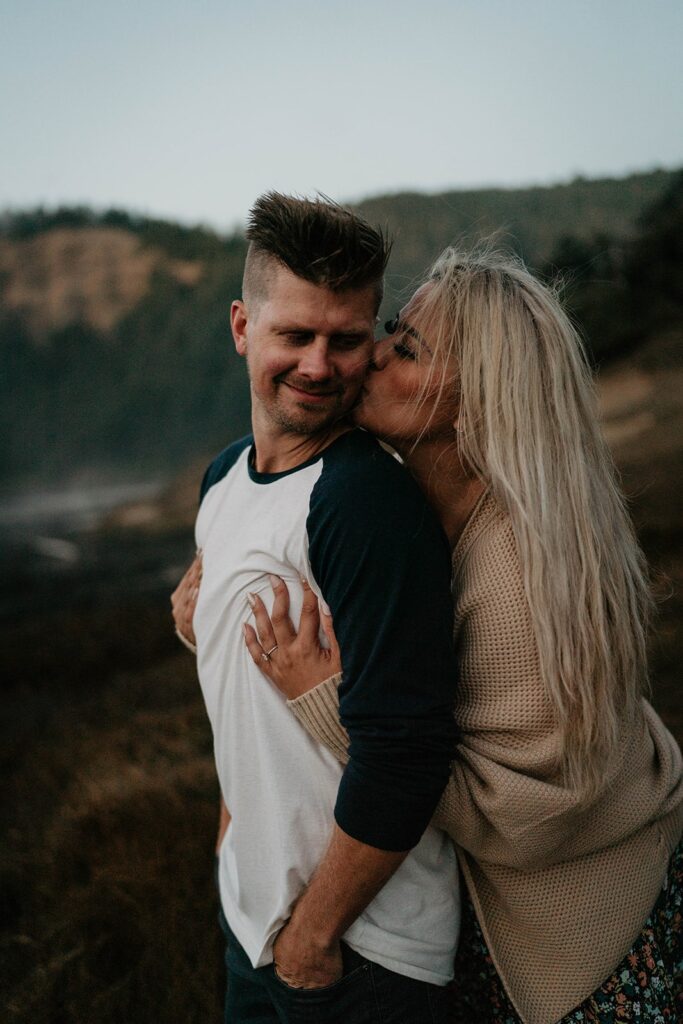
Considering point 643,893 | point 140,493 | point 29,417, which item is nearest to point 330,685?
point 643,893

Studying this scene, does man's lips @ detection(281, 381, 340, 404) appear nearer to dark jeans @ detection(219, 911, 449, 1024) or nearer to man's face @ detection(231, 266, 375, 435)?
man's face @ detection(231, 266, 375, 435)

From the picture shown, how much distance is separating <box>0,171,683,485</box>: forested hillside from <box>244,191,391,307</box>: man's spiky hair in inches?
1780

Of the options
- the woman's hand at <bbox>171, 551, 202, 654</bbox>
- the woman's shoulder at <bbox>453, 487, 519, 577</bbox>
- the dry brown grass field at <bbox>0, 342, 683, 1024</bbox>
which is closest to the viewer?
the woman's shoulder at <bbox>453, 487, 519, 577</bbox>

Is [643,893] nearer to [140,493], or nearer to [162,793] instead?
[162,793]

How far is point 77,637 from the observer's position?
10.4 meters

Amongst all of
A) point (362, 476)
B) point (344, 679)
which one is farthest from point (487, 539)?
point (344, 679)

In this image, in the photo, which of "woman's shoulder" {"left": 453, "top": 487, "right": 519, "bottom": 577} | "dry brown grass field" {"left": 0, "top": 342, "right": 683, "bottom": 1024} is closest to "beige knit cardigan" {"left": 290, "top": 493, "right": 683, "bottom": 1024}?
"woman's shoulder" {"left": 453, "top": 487, "right": 519, "bottom": 577}

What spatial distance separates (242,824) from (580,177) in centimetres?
6013

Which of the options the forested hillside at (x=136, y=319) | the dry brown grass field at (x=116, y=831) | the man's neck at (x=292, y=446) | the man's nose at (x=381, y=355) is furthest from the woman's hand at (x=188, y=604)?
the forested hillside at (x=136, y=319)

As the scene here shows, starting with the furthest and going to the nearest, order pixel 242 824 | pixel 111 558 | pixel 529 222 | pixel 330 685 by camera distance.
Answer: pixel 529 222
pixel 111 558
pixel 242 824
pixel 330 685

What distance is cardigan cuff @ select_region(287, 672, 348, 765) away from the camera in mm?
1774

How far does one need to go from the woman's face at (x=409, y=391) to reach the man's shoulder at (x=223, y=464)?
0.50 metres

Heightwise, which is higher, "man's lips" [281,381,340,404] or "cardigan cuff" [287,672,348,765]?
"man's lips" [281,381,340,404]

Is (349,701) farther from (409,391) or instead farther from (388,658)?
(409,391)
